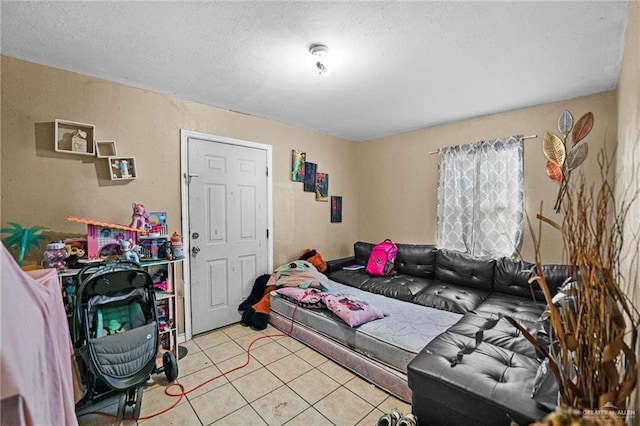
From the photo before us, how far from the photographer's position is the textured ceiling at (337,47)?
1.52 metres

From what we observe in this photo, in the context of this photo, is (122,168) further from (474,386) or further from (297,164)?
(474,386)

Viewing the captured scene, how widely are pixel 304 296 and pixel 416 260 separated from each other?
1623 millimetres

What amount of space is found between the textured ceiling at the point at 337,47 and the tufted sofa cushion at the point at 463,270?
1.74 metres

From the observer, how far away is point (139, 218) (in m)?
2.34

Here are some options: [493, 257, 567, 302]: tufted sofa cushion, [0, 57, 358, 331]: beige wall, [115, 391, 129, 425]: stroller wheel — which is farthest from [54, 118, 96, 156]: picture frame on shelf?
[493, 257, 567, 302]: tufted sofa cushion

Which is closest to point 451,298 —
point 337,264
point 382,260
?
point 382,260

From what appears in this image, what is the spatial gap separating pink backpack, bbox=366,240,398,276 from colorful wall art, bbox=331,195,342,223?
88cm

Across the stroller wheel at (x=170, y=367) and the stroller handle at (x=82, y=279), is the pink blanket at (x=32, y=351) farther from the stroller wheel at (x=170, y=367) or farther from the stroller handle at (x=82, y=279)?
the stroller wheel at (x=170, y=367)

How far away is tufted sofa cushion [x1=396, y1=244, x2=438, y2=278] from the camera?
3.45m

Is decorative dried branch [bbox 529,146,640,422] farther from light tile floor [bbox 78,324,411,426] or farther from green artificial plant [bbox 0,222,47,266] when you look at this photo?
green artificial plant [bbox 0,222,47,266]

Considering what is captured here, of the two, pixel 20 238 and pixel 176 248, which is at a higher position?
pixel 20 238

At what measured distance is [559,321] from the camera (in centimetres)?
98

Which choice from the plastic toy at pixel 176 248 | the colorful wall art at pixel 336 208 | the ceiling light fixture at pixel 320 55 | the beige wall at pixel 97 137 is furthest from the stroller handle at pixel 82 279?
the colorful wall art at pixel 336 208

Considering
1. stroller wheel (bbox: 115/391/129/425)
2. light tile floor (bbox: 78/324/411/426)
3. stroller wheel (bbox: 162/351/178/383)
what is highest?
stroller wheel (bbox: 162/351/178/383)
